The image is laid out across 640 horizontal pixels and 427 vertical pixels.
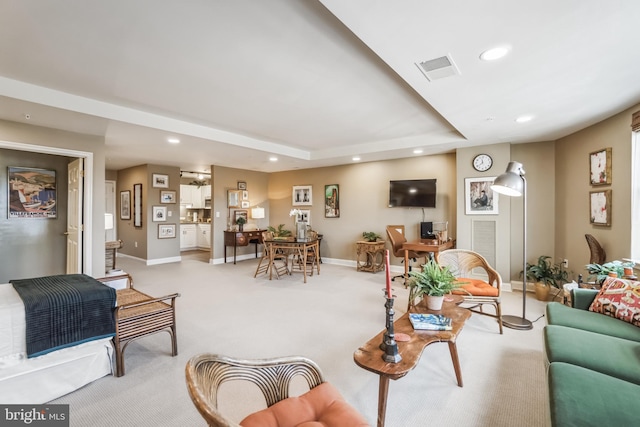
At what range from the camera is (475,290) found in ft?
10.0

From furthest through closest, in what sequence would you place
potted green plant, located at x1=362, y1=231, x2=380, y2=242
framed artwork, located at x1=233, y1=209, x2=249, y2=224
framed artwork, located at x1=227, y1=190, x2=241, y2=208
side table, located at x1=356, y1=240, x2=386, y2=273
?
framed artwork, located at x1=233, y1=209, x2=249, y2=224 < framed artwork, located at x1=227, y1=190, x2=241, y2=208 < potted green plant, located at x1=362, y1=231, x2=380, y2=242 < side table, located at x1=356, y1=240, x2=386, y2=273

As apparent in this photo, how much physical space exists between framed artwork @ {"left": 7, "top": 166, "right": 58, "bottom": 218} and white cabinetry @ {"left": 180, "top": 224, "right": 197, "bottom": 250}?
4.54 m

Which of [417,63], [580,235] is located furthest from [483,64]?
[580,235]

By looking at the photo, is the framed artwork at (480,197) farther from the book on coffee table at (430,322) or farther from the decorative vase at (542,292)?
the book on coffee table at (430,322)

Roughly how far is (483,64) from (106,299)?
342 centimetres

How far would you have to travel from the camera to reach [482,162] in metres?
4.80

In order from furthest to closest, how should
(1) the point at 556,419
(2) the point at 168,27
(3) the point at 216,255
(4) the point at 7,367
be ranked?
(3) the point at 216,255
(2) the point at 168,27
(4) the point at 7,367
(1) the point at 556,419

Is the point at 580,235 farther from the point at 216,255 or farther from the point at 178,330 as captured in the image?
the point at 216,255

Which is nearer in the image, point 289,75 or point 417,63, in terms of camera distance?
point 417,63

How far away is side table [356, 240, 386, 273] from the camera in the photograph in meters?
5.89

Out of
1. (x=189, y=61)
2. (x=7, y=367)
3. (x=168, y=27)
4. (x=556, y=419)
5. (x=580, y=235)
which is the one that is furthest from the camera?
(x=580, y=235)

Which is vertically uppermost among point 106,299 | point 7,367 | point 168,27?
point 168,27

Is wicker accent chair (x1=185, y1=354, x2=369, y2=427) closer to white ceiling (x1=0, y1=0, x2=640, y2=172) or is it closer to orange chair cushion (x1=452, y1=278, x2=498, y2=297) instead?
white ceiling (x1=0, y1=0, x2=640, y2=172)

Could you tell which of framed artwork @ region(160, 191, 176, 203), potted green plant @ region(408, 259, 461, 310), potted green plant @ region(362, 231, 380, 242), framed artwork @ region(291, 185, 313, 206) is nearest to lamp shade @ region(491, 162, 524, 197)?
potted green plant @ region(408, 259, 461, 310)
